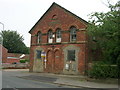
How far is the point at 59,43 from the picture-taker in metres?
24.6

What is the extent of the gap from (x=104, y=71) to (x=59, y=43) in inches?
373

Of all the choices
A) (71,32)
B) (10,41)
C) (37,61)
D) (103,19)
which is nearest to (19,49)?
(10,41)

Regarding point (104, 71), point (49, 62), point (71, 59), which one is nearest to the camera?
point (104, 71)

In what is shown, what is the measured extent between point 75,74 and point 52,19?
9028 millimetres

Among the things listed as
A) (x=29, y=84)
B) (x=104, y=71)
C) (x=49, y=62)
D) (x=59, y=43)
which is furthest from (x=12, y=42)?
(x=104, y=71)

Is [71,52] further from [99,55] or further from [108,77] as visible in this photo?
[108,77]

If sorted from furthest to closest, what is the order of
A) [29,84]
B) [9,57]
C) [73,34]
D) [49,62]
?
[9,57] < [49,62] < [73,34] < [29,84]

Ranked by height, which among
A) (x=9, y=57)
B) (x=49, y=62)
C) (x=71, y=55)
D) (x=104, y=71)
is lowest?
(x=104, y=71)

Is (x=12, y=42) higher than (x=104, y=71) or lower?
higher

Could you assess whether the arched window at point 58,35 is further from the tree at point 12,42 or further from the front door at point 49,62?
the tree at point 12,42

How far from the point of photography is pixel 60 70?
24078mm

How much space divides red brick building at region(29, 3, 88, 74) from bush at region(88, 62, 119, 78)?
427cm

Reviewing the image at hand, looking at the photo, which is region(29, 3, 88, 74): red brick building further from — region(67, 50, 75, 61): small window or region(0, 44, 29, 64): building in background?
region(0, 44, 29, 64): building in background

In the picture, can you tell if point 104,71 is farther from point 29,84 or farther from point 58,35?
point 58,35
